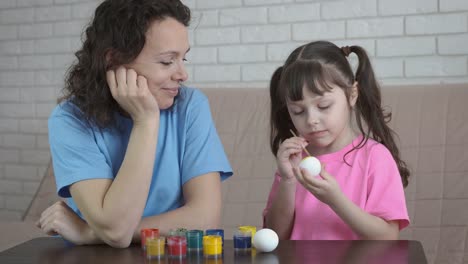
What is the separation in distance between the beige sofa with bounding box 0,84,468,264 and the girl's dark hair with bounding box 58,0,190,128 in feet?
3.54

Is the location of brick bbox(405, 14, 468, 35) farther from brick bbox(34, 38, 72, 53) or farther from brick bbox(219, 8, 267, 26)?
brick bbox(34, 38, 72, 53)

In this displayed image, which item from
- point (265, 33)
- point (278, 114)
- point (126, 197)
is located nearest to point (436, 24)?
point (265, 33)

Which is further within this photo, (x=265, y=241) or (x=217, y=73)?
(x=217, y=73)

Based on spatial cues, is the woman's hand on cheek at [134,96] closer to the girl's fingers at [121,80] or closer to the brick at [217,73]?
the girl's fingers at [121,80]

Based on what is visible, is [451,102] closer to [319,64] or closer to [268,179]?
[268,179]

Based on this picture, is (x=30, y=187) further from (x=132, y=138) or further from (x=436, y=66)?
(x=132, y=138)

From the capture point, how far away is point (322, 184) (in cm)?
162

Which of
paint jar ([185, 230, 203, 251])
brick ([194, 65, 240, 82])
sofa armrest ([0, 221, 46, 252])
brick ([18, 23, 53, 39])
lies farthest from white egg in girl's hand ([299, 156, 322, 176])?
brick ([18, 23, 53, 39])

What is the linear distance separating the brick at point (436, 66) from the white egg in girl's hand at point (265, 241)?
1.84 m

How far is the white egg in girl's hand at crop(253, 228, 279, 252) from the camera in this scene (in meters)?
1.39

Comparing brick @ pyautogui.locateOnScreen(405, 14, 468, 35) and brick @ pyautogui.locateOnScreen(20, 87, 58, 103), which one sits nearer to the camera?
brick @ pyautogui.locateOnScreen(405, 14, 468, 35)

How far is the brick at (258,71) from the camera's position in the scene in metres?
3.29

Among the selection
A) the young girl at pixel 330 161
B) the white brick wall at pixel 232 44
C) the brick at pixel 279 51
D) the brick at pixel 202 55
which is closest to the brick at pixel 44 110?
the white brick wall at pixel 232 44

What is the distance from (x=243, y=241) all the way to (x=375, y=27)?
6.15 ft
